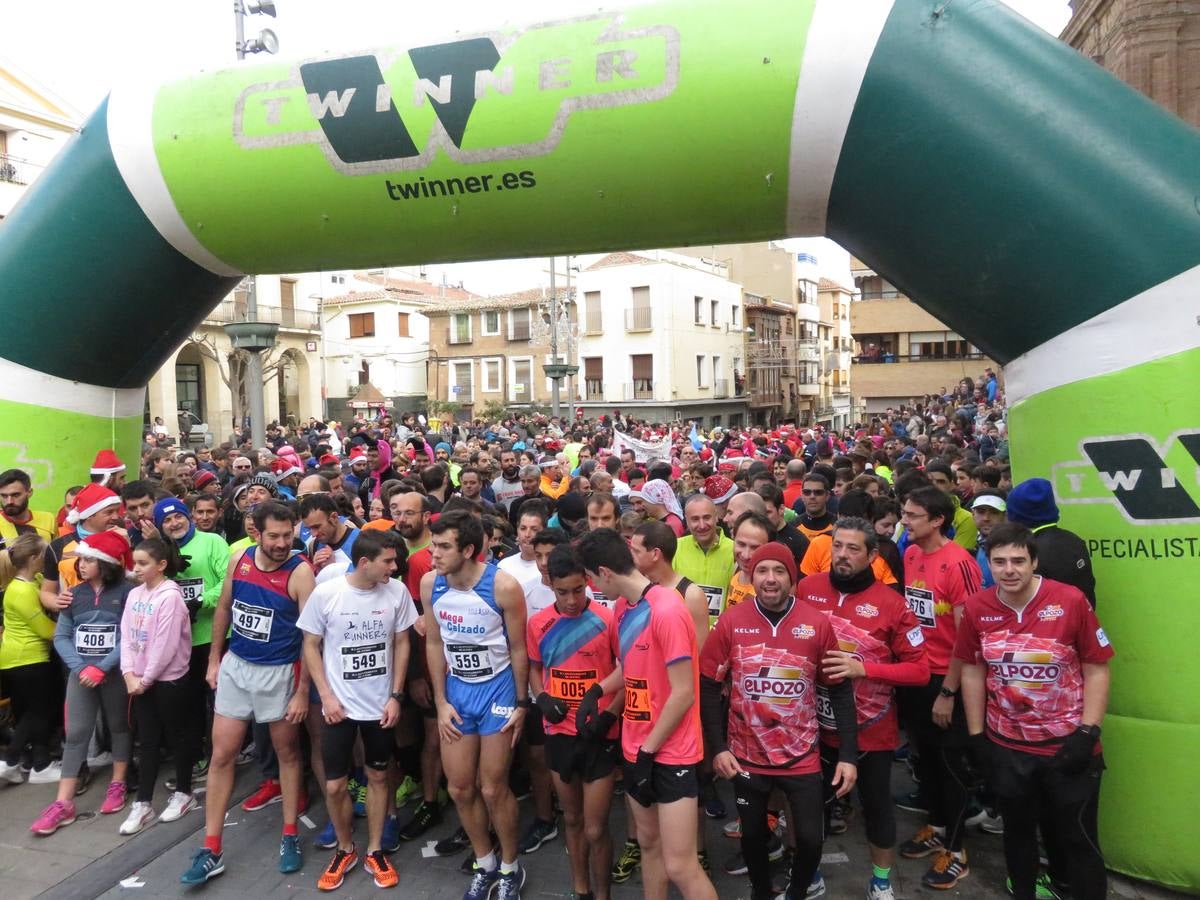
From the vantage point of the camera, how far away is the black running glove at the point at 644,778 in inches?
136

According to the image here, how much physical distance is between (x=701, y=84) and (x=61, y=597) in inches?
192

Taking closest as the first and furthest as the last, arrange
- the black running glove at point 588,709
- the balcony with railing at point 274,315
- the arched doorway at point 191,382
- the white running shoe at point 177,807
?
the black running glove at point 588,709
the white running shoe at point 177,807
the balcony with railing at point 274,315
the arched doorway at point 191,382

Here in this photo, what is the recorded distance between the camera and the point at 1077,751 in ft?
11.5

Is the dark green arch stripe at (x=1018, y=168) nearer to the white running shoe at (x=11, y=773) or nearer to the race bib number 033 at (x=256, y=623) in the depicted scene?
the race bib number 033 at (x=256, y=623)

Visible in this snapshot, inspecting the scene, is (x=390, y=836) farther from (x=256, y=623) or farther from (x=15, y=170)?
(x=15, y=170)

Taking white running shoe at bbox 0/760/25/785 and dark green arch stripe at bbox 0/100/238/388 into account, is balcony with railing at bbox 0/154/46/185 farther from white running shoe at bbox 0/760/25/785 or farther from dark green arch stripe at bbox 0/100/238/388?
white running shoe at bbox 0/760/25/785

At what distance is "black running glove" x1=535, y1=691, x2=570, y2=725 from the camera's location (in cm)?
385

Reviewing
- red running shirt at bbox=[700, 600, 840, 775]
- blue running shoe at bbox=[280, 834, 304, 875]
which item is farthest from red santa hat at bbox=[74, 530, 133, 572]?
red running shirt at bbox=[700, 600, 840, 775]

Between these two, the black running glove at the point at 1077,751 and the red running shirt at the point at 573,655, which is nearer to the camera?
the black running glove at the point at 1077,751

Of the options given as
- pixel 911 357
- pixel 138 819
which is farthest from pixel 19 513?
pixel 911 357

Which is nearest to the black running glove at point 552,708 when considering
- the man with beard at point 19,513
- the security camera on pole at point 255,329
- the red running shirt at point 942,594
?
the red running shirt at point 942,594

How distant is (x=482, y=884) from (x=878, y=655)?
2.22 m

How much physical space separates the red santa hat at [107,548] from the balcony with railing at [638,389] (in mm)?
33982

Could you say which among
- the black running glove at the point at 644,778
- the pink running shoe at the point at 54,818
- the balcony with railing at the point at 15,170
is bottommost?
the pink running shoe at the point at 54,818
